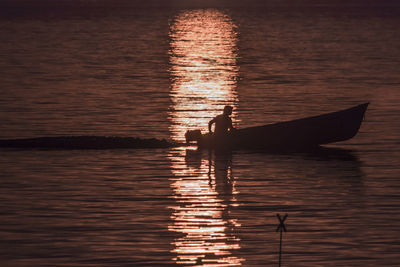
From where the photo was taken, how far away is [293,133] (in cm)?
2980

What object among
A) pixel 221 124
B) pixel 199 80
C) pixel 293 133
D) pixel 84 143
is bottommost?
pixel 199 80

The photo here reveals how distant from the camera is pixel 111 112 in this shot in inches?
1559

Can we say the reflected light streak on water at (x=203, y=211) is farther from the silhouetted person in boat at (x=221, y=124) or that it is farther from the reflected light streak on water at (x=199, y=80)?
the reflected light streak on water at (x=199, y=80)

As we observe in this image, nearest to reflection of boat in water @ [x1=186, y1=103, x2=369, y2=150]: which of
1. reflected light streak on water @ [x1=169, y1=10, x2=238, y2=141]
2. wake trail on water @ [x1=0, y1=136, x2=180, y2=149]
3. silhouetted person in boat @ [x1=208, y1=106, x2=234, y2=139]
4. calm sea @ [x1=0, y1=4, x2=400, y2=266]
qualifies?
silhouetted person in boat @ [x1=208, y1=106, x2=234, y2=139]

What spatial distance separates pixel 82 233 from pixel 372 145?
14.2m

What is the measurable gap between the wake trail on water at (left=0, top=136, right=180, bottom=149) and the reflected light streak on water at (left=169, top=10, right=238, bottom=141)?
2.65 metres

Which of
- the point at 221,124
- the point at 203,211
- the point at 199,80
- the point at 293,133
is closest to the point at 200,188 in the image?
the point at 203,211

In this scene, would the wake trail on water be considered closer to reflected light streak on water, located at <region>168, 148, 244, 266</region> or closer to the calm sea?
the calm sea

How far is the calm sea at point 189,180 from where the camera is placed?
19031 millimetres

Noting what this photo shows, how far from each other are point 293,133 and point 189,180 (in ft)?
16.1

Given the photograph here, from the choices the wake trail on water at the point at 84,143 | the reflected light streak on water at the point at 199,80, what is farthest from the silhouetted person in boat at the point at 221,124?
the reflected light streak on water at the point at 199,80

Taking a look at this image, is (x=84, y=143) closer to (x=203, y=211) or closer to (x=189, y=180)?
(x=189, y=180)

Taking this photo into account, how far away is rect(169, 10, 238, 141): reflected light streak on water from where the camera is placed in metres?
37.6

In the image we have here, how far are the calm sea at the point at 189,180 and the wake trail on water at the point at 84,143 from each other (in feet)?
1.17
